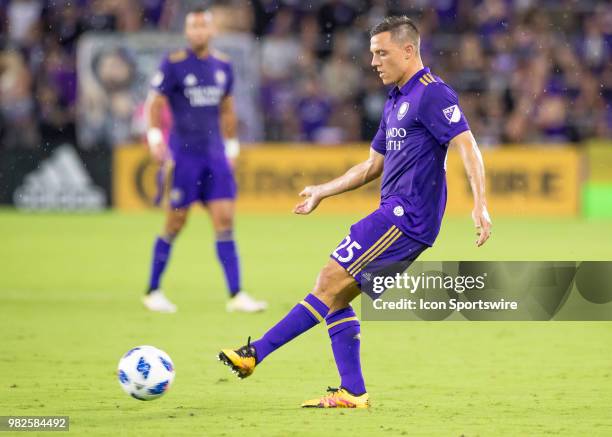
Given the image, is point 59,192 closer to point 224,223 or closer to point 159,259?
point 159,259

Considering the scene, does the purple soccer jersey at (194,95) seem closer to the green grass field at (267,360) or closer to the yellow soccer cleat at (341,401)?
the green grass field at (267,360)

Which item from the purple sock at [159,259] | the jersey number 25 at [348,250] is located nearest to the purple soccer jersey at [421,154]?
the jersey number 25 at [348,250]

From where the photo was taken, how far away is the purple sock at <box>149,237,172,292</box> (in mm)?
10773

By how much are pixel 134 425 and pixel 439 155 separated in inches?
82.6

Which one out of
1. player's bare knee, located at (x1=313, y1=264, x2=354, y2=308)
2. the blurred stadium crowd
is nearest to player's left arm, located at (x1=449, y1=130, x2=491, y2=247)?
player's bare knee, located at (x1=313, y1=264, x2=354, y2=308)

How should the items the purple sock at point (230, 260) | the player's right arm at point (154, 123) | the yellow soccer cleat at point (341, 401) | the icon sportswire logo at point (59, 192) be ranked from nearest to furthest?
1. the yellow soccer cleat at point (341, 401)
2. the purple sock at point (230, 260)
3. the player's right arm at point (154, 123)
4. the icon sportswire logo at point (59, 192)

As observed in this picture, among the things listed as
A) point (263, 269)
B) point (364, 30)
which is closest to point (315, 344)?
point (263, 269)

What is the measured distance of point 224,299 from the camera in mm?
11609

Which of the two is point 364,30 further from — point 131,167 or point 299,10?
point 131,167

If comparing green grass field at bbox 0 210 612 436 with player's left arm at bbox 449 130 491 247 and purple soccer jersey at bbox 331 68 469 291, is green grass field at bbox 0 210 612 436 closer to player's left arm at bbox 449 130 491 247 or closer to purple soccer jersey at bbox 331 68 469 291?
purple soccer jersey at bbox 331 68 469 291

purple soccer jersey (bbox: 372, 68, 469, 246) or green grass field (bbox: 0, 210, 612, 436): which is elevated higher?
purple soccer jersey (bbox: 372, 68, 469, 246)

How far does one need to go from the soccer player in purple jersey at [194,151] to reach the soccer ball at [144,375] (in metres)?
4.07

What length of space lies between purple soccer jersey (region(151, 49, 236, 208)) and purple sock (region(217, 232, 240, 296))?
387 millimetres

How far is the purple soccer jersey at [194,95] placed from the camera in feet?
35.4
